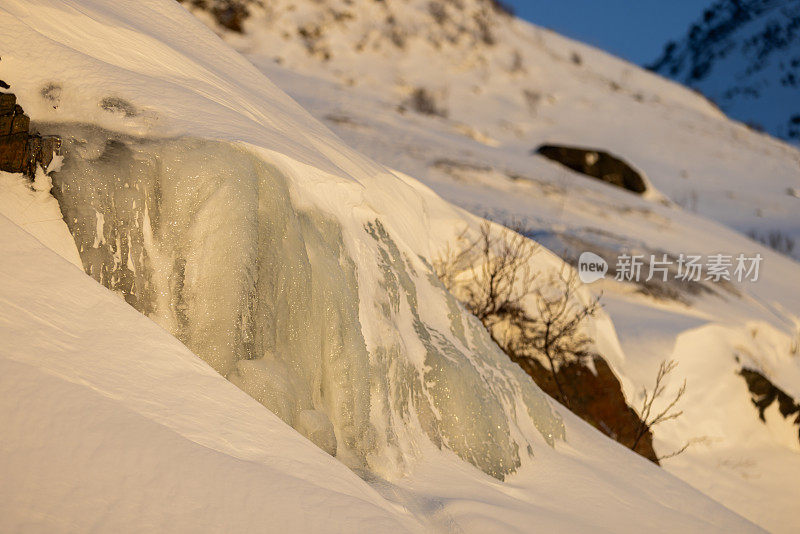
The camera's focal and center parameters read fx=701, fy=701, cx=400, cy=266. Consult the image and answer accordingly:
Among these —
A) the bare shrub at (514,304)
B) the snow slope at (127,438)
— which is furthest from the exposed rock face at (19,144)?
the bare shrub at (514,304)

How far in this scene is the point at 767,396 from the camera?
357 inches

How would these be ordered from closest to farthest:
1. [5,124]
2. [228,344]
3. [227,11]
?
[5,124], [228,344], [227,11]

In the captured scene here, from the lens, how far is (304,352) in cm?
277

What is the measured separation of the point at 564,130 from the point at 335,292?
70.0 ft

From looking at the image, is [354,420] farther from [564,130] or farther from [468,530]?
[564,130]

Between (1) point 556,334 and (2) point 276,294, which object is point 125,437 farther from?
(1) point 556,334

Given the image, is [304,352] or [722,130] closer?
[304,352]

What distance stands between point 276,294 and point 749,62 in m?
57.0

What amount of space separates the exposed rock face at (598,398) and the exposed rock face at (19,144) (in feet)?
19.6

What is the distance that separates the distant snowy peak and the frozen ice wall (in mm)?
43620

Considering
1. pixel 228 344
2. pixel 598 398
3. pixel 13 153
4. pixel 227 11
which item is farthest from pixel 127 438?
pixel 227 11

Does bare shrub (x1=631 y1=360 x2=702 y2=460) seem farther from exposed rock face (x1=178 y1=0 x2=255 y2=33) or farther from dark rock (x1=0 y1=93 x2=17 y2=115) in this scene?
exposed rock face (x1=178 y1=0 x2=255 y2=33)

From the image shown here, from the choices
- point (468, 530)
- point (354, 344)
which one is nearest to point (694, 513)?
point (468, 530)

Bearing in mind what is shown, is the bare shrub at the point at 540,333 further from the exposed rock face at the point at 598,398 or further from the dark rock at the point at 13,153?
the dark rock at the point at 13,153
